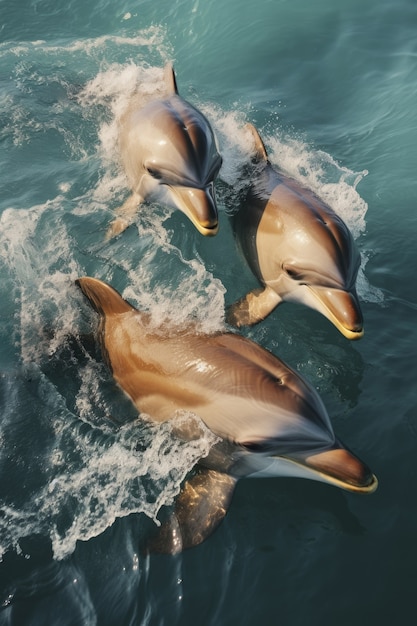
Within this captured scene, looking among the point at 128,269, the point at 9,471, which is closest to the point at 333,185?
the point at 128,269

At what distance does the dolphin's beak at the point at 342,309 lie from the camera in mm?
7445

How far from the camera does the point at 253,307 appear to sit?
8.43m

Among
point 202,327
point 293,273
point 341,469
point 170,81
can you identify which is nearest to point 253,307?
point 293,273

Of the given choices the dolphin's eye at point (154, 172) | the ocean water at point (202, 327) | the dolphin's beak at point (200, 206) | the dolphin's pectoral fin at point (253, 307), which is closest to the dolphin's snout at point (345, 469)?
the ocean water at point (202, 327)

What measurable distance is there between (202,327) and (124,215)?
12.1ft

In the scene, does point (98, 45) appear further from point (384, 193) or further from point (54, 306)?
point (54, 306)

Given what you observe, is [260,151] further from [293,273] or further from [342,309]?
[342,309]

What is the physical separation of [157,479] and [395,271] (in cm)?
486

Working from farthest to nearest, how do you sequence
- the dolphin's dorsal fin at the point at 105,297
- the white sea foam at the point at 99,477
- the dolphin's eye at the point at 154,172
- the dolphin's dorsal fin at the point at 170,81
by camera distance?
1. the dolphin's dorsal fin at the point at 170,81
2. the dolphin's eye at the point at 154,172
3. the dolphin's dorsal fin at the point at 105,297
4. the white sea foam at the point at 99,477

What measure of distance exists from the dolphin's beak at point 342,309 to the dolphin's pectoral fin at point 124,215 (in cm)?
343

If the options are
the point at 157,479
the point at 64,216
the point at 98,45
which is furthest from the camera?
the point at 98,45

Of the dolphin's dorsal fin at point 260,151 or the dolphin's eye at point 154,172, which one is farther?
the dolphin's dorsal fin at point 260,151

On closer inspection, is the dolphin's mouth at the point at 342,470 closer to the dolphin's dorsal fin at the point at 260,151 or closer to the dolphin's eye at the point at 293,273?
the dolphin's eye at the point at 293,273

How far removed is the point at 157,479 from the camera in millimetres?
6496
